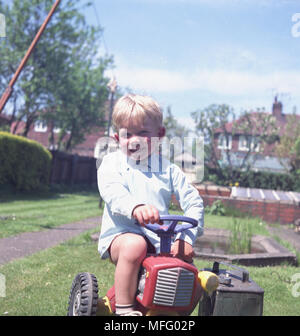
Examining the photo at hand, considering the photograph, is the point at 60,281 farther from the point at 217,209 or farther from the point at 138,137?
the point at 217,209

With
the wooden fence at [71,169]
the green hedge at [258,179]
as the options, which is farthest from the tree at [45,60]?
the green hedge at [258,179]

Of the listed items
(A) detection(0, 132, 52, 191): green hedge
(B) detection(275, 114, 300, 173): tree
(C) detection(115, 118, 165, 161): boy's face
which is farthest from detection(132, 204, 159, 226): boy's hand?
(B) detection(275, 114, 300, 173): tree

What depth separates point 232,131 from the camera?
21.0m

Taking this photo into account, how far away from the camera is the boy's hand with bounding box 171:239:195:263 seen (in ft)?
7.16

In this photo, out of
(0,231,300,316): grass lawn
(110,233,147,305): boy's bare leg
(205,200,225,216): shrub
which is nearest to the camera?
(110,233,147,305): boy's bare leg

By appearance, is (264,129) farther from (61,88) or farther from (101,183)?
(101,183)

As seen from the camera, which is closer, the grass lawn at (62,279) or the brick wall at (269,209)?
the grass lawn at (62,279)

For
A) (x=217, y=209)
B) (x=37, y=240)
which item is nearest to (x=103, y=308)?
(x=37, y=240)

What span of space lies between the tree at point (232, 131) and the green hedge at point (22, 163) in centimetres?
823

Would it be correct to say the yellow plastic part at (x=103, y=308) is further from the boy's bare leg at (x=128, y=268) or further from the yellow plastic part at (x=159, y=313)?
the yellow plastic part at (x=159, y=313)

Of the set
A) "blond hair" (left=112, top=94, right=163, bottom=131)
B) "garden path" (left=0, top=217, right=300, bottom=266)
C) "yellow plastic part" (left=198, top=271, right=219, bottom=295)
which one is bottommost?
"garden path" (left=0, top=217, right=300, bottom=266)

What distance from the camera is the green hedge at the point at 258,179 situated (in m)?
20.2

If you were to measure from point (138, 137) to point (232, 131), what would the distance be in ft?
63.1

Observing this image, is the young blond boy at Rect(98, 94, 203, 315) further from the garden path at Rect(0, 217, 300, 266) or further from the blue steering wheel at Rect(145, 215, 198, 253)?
the garden path at Rect(0, 217, 300, 266)
